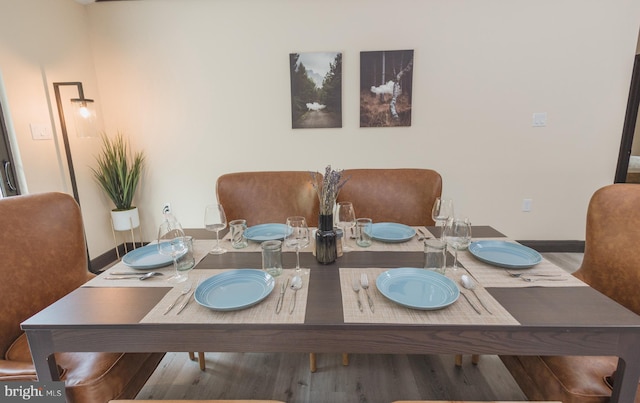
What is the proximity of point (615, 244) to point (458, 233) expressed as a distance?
22.3 inches

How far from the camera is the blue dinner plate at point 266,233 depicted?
1253 millimetres

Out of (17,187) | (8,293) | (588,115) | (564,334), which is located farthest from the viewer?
(588,115)

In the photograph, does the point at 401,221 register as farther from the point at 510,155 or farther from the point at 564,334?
the point at 510,155

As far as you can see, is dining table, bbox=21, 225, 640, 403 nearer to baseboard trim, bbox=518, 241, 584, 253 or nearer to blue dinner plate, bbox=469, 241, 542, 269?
blue dinner plate, bbox=469, 241, 542, 269

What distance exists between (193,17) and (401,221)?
233 centimetres

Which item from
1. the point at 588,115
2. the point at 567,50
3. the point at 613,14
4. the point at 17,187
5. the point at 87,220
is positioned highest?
the point at 613,14

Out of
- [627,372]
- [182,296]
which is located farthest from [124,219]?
[627,372]

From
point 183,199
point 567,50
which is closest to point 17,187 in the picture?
point 183,199

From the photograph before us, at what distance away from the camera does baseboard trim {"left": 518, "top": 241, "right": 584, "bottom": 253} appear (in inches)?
109

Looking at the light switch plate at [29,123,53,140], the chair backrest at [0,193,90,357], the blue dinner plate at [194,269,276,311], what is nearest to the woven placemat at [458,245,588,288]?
the blue dinner plate at [194,269,276,311]

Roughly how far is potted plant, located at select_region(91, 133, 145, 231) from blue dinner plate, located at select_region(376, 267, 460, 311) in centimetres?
251

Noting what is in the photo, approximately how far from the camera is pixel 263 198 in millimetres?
1667

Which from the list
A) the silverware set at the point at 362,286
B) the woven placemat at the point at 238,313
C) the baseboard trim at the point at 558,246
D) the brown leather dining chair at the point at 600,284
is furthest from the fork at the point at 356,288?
the baseboard trim at the point at 558,246

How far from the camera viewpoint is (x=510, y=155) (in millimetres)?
2611
